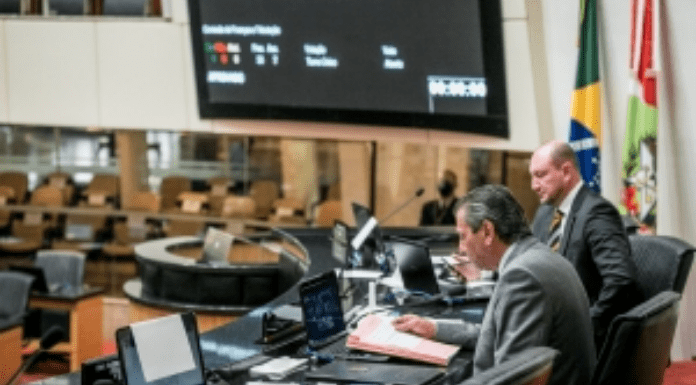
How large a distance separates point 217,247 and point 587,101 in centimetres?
276

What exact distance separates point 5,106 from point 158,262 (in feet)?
9.24

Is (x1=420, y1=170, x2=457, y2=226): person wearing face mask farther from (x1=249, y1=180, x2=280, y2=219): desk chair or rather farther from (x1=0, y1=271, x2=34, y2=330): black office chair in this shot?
(x1=249, y1=180, x2=280, y2=219): desk chair

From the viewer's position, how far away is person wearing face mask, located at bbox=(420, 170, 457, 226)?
8.14 m

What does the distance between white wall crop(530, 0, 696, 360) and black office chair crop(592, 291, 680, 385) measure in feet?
11.7

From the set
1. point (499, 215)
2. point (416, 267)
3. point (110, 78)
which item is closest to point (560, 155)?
point (416, 267)

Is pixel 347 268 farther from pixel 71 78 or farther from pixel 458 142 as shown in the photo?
pixel 71 78

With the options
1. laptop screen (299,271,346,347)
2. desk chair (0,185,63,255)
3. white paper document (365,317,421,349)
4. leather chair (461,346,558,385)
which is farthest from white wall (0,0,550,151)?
leather chair (461,346,558,385)

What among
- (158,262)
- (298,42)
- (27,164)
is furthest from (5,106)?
(27,164)

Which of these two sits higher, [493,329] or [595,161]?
[595,161]

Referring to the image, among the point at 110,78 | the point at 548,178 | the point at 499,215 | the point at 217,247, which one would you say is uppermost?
the point at 110,78

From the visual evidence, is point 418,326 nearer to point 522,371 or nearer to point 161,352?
point 161,352

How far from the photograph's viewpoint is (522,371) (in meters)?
2.08

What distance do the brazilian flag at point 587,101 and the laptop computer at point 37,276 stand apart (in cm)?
468

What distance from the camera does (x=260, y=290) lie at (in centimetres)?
716
